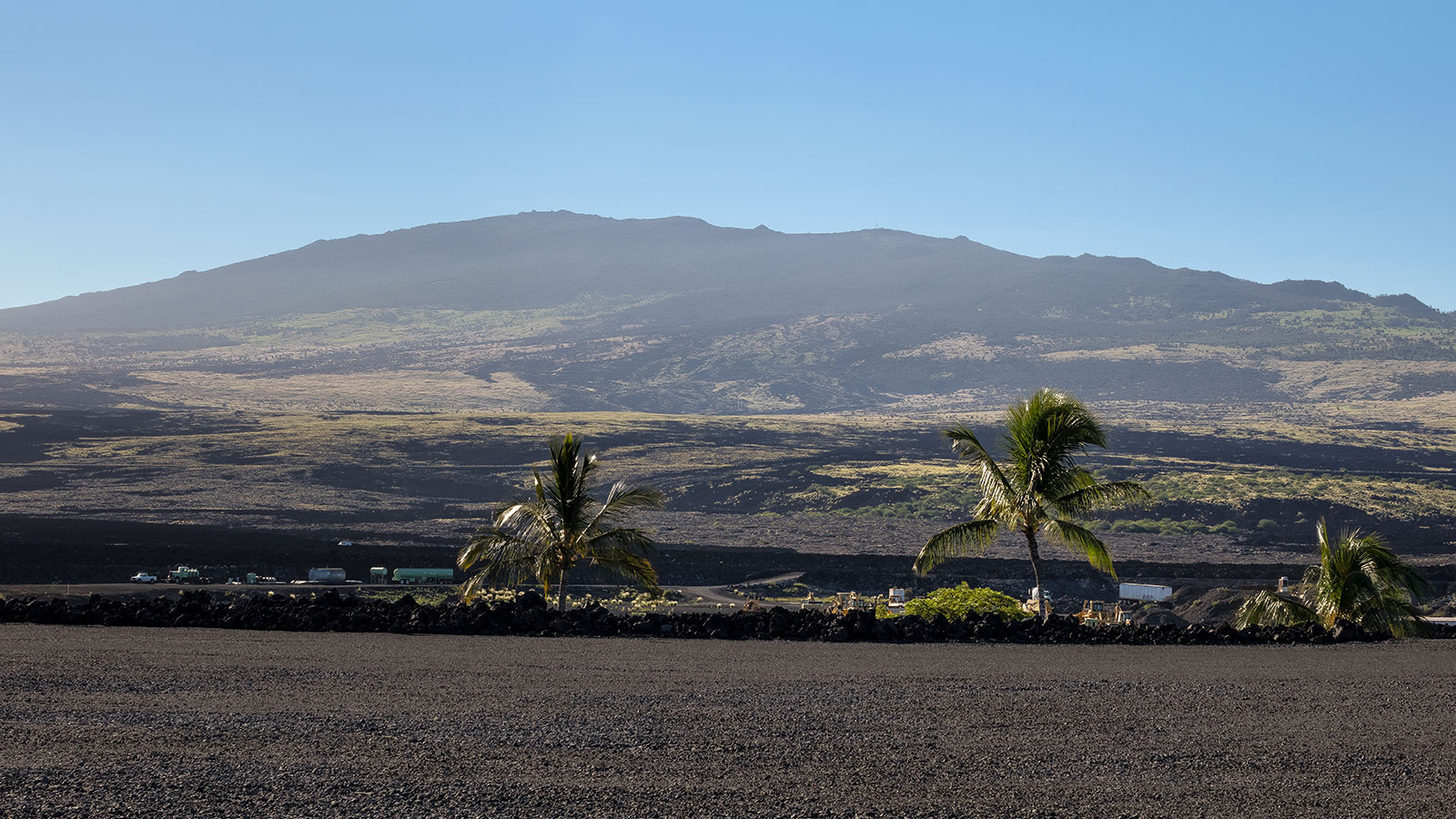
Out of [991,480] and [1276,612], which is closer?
[1276,612]

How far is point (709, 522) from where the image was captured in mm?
83688

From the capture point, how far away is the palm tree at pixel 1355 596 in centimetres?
1777

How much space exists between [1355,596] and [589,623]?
11332 mm

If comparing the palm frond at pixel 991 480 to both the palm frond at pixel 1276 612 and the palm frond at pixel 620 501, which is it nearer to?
the palm frond at pixel 1276 612

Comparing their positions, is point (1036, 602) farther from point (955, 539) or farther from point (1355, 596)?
point (1355, 596)

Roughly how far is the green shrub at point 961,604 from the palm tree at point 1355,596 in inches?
157

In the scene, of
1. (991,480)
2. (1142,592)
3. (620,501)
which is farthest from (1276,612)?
(1142,592)

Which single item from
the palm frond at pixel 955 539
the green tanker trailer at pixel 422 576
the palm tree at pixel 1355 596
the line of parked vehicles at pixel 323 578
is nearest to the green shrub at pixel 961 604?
the palm frond at pixel 955 539

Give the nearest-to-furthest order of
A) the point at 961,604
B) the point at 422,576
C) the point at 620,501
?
1. the point at 620,501
2. the point at 961,604
3. the point at 422,576

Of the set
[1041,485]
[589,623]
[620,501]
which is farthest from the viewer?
[1041,485]

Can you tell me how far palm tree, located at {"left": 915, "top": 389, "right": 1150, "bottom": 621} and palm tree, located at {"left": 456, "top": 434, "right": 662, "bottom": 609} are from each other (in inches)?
186

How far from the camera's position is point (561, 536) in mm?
19234

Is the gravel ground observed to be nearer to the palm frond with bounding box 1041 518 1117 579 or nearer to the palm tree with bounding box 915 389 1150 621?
the palm frond with bounding box 1041 518 1117 579

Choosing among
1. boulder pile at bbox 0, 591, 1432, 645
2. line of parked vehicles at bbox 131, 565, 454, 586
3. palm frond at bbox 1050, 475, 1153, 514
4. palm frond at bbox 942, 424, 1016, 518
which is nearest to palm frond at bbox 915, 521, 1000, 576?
palm frond at bbox 942, 424, 1016, 518
